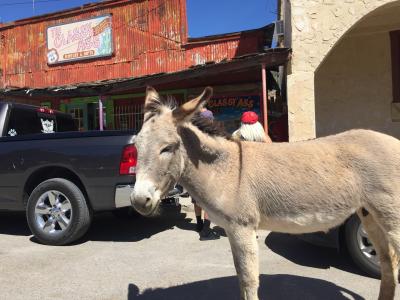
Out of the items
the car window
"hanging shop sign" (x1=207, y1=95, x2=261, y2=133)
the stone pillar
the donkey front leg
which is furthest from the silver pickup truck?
"hanging shop sign" (x1=207, y1=95, x2=261, y2=133)

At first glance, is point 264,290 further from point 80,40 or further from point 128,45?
point 80,40

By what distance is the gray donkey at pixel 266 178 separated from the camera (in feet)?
9.72

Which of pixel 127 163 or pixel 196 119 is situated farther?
pixel 127 163

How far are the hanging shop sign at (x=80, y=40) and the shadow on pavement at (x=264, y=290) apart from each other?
12.0m

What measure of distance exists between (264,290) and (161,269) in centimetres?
136

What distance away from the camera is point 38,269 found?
5070 millimetres

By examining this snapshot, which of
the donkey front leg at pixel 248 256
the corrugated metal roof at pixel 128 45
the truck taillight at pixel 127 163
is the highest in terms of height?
the corrugated metal roof at pixel 128 45

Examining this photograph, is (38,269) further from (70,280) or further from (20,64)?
(20,64)

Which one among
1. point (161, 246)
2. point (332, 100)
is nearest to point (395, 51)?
point (332, 100)

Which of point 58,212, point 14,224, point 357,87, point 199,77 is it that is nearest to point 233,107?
point 199,77

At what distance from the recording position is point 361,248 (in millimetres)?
4551

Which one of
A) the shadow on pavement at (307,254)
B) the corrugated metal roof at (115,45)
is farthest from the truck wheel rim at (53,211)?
the corrugated metal roof at (115,45)

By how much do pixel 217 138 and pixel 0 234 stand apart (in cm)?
527

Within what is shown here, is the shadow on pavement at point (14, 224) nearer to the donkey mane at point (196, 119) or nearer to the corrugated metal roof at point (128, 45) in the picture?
the donkey mane at point (196, 119)
